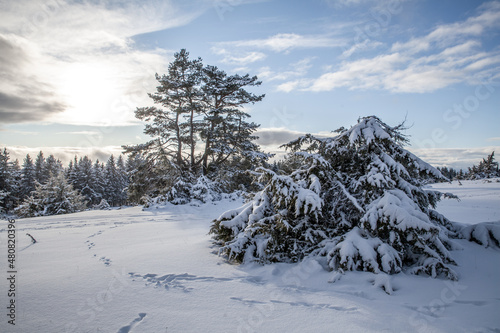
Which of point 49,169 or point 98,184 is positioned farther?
point 49,169

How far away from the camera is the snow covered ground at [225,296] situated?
2605mm

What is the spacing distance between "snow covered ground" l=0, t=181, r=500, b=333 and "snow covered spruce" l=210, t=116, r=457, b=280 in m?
0.32

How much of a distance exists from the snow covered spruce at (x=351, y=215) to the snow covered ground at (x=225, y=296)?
0.32m

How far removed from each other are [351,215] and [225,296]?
9.77 feet

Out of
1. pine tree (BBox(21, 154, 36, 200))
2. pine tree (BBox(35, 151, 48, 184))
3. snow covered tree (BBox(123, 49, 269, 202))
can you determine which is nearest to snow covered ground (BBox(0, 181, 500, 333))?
snow covered tree (BBox(123, 49, 269, 202))

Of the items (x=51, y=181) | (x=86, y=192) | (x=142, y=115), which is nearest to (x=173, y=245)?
(x=142, y=115)

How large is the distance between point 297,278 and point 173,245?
11.1 ft

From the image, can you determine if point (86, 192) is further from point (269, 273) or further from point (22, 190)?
point (269, 273)

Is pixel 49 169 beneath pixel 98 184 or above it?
above

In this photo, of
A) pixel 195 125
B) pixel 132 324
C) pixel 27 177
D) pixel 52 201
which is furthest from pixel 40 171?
pixel 132 324

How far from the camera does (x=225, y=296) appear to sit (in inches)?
128

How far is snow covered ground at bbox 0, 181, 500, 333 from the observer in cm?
261

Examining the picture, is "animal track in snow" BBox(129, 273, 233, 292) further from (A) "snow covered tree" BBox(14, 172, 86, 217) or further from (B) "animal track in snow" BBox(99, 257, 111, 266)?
(A) "snow covered tree" BBox(14, 172, 86, 217)

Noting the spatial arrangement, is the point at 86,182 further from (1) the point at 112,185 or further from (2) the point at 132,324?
(2) the point at 132,324
